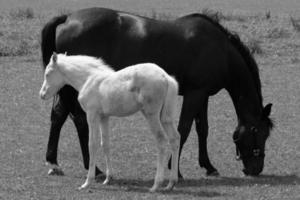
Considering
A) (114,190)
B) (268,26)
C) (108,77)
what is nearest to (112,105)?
(108,77)

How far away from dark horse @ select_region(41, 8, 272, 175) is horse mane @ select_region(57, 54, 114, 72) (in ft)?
2.97

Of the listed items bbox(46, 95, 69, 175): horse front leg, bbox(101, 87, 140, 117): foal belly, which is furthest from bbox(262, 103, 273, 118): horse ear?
bbox(46, 95, 69, 175): horse front leg

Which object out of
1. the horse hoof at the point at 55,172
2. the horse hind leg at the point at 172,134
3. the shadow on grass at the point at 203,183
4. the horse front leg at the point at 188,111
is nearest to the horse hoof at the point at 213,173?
the shadow on grass at the point at 203,183

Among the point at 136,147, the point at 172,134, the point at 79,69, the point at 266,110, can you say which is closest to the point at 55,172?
the point at 79,69

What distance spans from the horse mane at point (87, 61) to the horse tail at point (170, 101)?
0.86 meters

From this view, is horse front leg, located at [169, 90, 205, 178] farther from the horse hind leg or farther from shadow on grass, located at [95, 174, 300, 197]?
the horse hind leg

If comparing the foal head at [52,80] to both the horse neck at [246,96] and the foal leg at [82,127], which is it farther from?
the horse neck at [246,96]

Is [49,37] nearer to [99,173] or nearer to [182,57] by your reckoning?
[182,57]

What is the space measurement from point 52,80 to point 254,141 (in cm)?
288

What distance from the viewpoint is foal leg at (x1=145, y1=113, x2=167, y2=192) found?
9.68m

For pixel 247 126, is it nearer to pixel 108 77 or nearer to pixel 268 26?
pixel 108 77

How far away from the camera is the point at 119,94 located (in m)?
9.64

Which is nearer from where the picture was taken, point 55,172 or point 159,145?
point 159,145

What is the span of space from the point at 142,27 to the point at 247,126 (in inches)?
76.1
